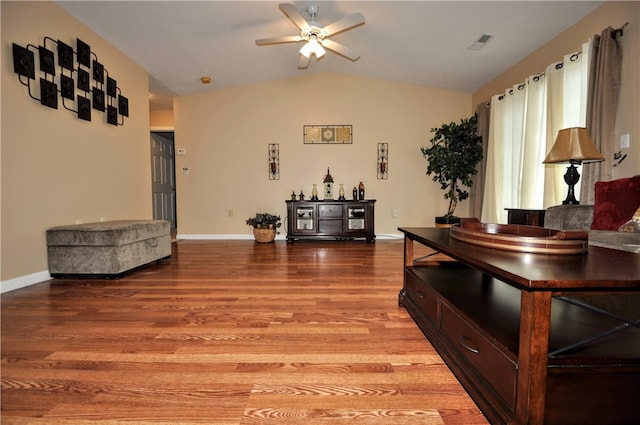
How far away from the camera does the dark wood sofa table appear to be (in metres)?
0.74

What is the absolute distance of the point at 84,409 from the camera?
99cm

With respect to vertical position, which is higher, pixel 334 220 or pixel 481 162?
pixel 481 162

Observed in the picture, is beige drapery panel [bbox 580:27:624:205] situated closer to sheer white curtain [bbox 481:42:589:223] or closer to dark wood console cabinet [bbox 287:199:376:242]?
sheer white curtain [bbox 481:42:589:223]

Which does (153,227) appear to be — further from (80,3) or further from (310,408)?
(310,408)

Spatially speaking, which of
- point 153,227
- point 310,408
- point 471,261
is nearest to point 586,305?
point 471,261

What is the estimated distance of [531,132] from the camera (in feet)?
11.7

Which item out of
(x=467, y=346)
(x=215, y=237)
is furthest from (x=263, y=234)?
(x=467, y=346)

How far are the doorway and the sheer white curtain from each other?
18.6 feet

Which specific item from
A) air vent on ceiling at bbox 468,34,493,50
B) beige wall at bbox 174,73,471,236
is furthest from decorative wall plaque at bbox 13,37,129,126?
air vent on ceiling at bbox 468,34,493,50

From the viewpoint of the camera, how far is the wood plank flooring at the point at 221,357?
0.98 meters

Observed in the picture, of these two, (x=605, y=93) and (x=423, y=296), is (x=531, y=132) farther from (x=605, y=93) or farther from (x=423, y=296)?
(x=423, y=296)

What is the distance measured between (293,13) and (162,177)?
178 inches

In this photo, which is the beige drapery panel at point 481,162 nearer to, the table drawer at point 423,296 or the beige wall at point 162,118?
the table drawer at point 423,296

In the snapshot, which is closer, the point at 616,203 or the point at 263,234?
the point at 616,203
